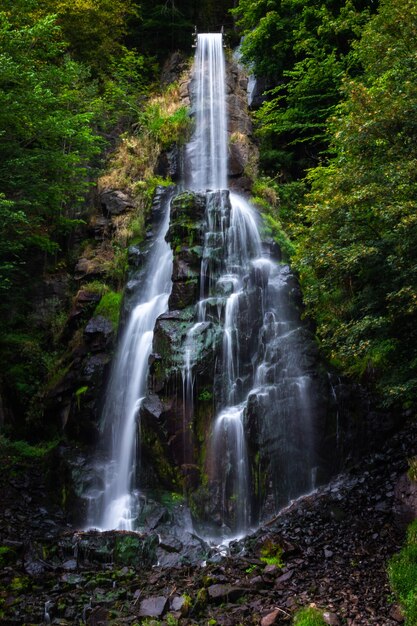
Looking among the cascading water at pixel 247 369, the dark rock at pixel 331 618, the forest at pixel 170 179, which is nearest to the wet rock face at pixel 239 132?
the forest at pixel 170 179

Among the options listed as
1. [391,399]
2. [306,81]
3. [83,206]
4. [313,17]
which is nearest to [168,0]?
[313,17]

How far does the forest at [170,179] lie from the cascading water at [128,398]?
733 mm

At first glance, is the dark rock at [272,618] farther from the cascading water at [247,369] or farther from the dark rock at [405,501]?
the cascading water at [247,369]

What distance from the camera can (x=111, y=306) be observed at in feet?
43.6

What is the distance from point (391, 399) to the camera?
8102mm

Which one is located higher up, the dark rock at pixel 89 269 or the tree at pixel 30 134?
the tree at pixel 30 134

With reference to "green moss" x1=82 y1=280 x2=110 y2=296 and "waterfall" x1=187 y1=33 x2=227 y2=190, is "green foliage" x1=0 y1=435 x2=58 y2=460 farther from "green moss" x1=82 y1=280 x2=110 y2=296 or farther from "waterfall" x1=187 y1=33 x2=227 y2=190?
"waterfall" x1=187 y1=33 x2=227 y2=190

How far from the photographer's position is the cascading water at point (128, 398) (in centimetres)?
987

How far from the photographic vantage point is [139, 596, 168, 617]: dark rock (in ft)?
21.7

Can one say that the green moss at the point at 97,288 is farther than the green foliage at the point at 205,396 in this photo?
Yes

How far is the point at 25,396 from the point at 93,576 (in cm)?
632

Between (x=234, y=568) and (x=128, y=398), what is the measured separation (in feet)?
15.7

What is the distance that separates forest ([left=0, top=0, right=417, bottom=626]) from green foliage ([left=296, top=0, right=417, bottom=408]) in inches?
1.3

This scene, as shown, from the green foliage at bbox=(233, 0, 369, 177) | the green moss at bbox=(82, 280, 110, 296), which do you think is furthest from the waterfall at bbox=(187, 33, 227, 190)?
the green moss at bbox=(82, 280, 110, 296)
